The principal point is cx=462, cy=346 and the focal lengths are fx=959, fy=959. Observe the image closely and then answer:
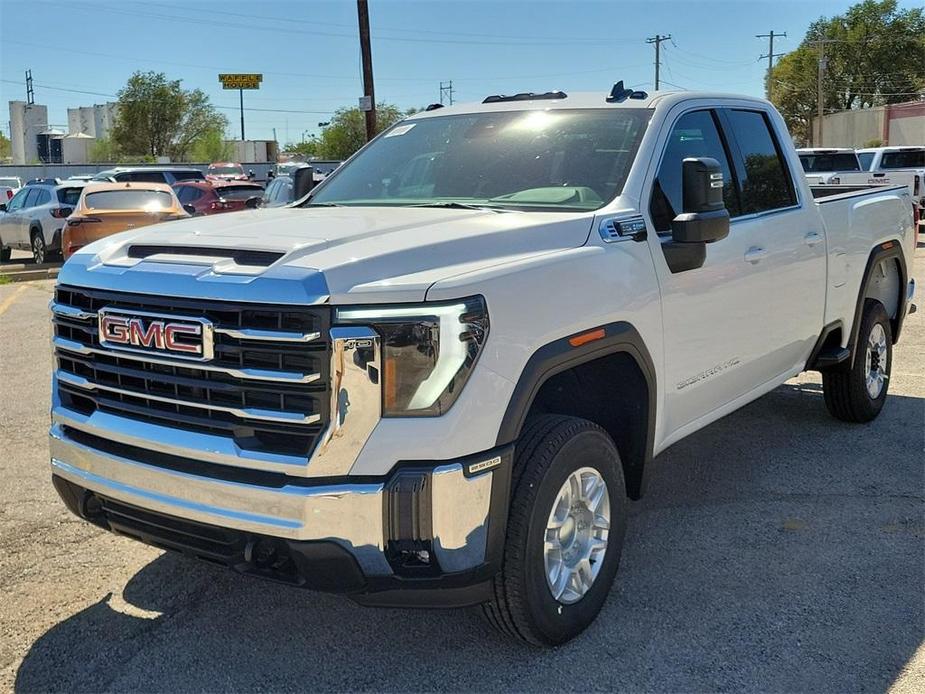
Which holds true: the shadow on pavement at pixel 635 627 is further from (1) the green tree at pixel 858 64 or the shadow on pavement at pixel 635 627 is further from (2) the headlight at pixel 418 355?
(1) the green tree at pixel 858 64

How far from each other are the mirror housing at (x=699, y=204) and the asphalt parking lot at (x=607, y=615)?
4.66ft

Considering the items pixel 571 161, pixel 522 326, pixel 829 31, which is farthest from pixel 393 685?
pixel 829 31

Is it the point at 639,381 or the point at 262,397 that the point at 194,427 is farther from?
the point at 639,381

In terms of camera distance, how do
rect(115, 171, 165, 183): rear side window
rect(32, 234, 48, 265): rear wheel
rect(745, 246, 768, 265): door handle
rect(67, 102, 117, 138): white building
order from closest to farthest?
rect(745, 246, 768, 265): door handle
rect(32, 234, 48, 265): rear wheel
rect(115, 171, 165, 183): rear side window
rect(67, 102, 117, 138): white building

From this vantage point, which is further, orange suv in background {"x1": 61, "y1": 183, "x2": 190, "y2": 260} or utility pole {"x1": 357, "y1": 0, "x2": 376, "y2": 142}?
utility pole {"x1": 357, "y1": 0, "x2": 376, "y2": 142}

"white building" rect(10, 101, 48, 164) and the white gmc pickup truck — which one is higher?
"white building" rect(10, 101, 48, 164)

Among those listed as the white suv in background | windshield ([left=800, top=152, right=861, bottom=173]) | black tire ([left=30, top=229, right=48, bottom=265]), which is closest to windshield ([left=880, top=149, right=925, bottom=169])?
windshield ([left=800, top=152, right=861, bottom=173])

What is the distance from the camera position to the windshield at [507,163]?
4.02 m

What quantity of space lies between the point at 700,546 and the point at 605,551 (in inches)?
38.5

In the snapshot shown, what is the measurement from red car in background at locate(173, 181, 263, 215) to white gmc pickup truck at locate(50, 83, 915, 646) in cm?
1557

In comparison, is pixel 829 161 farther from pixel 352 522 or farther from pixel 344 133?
pixel 344 133

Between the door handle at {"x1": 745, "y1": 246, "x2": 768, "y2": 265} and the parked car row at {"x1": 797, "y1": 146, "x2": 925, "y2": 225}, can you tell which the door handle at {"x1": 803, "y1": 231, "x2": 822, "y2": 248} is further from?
the parked car row at {"x1": 797, "y1": 146, "x2": 925, "y2": 225}

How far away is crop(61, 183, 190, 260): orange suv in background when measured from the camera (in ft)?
47.7

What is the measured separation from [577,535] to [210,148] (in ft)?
272
